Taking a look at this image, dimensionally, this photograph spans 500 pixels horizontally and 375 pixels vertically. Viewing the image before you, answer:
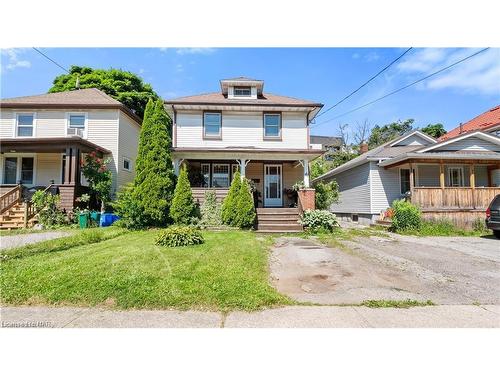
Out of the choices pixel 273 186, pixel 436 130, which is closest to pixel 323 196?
pixel 273 186

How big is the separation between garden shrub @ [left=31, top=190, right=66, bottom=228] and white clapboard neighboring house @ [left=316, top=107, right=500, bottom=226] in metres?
16.2

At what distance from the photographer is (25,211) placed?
39.4ft

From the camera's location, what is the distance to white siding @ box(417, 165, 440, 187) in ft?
56.9

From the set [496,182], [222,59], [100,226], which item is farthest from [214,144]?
[496,182]

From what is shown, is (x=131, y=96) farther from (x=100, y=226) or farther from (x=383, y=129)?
(x=383, y=129)

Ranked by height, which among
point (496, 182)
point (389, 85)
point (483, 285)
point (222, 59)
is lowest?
point (483, 285)

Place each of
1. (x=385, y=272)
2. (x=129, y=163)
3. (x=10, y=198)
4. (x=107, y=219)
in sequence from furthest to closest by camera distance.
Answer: (x=129, y=163)
(x=107, y=219)
(x=10, y=198)
(x=385, y=272)

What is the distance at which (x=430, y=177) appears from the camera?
57.2 feet

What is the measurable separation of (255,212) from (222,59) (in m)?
7.75

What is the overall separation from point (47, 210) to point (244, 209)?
8.63 metres

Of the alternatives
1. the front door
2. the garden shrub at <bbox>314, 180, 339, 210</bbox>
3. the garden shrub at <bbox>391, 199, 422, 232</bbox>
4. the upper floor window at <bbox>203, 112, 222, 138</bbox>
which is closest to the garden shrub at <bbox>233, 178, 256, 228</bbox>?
the garden shrub at <bbox>314, 180, 339, 210</bbox>

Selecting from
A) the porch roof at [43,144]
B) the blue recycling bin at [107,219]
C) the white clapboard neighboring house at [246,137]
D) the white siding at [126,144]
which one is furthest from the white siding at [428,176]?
the porch roof at [43,144]

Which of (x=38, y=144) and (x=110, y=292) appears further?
(x=38, y=144)

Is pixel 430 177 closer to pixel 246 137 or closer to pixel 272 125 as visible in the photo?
pixel 272 125
